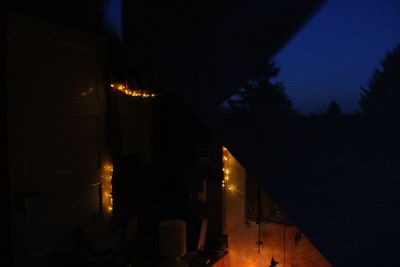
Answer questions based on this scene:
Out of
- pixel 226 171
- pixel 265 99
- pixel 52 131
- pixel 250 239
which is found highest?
pixel 265 99

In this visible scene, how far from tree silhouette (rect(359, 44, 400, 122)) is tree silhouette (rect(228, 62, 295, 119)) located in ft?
0.72

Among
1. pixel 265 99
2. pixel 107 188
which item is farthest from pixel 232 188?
pixel 265 99

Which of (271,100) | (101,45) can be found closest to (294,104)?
(271,100)

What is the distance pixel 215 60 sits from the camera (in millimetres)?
1157

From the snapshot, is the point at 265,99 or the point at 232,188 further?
the point at 232,188

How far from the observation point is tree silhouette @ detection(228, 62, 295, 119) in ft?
3.31

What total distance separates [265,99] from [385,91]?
0.34 meters

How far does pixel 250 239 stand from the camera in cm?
237

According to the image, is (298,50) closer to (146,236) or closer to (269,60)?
(269,60)

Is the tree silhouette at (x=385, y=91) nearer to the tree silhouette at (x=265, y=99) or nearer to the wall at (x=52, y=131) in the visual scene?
the tree silhouette at (x=265, y=99)

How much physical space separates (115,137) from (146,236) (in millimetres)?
874

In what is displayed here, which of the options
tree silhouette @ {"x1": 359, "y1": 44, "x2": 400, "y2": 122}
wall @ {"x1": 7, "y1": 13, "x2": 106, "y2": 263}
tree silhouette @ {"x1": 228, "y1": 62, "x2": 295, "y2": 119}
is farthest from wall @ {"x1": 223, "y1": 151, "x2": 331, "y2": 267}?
tree silhouette @ {"x1": 359, "y1": 44, "x2": 400, "y2": 122}

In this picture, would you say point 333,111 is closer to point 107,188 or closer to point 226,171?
point 226,171

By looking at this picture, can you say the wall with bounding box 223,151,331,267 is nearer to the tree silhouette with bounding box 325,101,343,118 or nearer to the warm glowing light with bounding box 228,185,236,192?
the warm glowing light with bounding box 228,185,236,192
